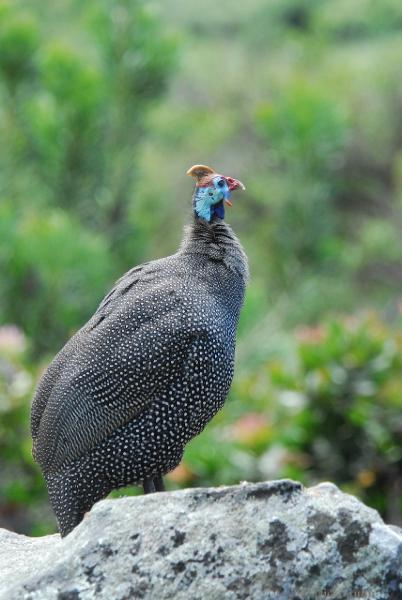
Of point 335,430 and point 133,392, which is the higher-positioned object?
point 335,430

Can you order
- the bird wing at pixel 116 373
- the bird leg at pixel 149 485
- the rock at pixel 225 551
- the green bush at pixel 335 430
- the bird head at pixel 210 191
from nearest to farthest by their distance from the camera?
the rock at pixel 225 551, the bird wing at pixel 116 373, the bird leg at pixel 149 485, the bird head at pixel 210 191, the green bush at pixel 335 430

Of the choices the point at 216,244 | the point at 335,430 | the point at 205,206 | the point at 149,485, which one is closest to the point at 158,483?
the point at 149,485

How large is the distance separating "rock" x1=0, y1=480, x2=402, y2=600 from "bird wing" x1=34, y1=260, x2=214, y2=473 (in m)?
0.44

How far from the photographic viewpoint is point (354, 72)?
1927cm

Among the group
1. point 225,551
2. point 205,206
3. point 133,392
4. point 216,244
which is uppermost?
point 205,206

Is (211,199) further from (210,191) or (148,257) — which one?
(148,257)

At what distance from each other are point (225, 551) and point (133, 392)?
734 mm

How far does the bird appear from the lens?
148 inches

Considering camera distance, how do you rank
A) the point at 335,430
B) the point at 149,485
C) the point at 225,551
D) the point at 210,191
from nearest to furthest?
the point at 225,551
the point at 149,485
the point at 210,191
the point at 335,430

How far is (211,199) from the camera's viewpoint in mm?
4125

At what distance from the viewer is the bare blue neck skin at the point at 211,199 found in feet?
13.4

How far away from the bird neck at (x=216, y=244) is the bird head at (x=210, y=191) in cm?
3

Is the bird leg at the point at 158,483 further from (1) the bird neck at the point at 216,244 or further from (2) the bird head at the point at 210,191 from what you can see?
(2) the bird head at the point at 210,191

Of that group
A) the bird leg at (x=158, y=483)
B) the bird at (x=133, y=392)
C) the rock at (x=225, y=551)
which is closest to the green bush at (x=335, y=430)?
the bird leg at (x=158, y=483)
